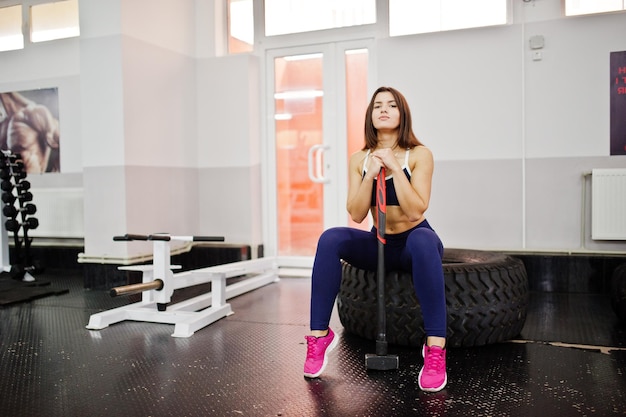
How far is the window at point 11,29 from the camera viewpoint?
5.34 meters

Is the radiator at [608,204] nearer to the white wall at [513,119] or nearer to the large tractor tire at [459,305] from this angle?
the white wall at [513,119]

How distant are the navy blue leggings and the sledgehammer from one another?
0.36 feet

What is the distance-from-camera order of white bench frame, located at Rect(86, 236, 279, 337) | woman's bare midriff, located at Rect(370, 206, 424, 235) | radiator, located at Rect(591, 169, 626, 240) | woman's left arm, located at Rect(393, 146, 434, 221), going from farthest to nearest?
radiator, located at Rect(591, 169, 626, 240) → white bench frame, located at Rect(86, 236, 279, 337) → woman's bare midriff, located at Rect(370, 206, 424, 235) → woman's left arm, located at Rect(393, 146, 434, 221)

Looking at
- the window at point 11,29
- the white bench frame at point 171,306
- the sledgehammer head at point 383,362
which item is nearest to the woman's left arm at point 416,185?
the sledgehammer head at point 383,362

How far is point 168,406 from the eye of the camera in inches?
72.7

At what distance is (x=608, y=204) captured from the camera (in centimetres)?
374

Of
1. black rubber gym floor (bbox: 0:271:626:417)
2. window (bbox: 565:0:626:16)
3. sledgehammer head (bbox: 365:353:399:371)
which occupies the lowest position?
black rubber gym floor (bbox: 0:271:626:417)

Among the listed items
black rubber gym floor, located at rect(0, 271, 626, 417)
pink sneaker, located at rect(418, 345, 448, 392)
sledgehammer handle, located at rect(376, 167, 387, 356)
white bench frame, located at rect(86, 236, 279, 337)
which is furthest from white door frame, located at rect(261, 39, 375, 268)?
pink sneaker, located at rect(418, 345, 448, 392)

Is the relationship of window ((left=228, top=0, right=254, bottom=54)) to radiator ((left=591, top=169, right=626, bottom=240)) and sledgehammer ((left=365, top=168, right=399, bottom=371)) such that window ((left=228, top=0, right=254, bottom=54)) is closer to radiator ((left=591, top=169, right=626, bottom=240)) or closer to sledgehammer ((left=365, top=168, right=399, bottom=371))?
radiator ((left=591, top=169, right=626, bottom=240))

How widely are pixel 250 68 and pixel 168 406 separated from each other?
11.6 ft

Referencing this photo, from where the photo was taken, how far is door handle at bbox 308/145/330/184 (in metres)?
4.66

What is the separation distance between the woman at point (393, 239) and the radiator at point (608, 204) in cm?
211

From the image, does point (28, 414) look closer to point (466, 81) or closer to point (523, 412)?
point (523, 412)

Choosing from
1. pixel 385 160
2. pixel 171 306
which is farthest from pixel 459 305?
pixel 171 306
